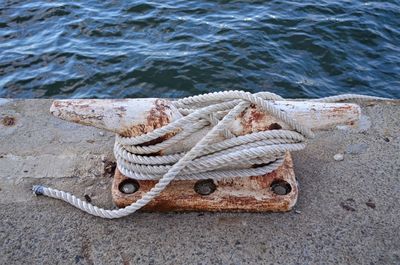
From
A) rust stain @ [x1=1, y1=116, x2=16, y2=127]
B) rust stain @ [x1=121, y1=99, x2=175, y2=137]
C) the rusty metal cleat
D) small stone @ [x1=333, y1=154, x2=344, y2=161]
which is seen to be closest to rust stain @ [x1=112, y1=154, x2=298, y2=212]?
the rusty metal cleat

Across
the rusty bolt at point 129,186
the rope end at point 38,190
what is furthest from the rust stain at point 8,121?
the rusty bolt at point 129,186

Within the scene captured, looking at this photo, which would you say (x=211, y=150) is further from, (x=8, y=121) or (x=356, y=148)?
(x=8, y=121)

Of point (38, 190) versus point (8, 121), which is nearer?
point (38, 190)

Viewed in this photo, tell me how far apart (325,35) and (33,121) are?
3.46 metres

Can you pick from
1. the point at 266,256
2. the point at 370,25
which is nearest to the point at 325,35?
the point at 370,25

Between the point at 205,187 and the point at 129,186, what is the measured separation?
1.14 ft

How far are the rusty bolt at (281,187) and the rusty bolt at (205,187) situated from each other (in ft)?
0.87

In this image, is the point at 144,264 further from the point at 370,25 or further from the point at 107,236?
the point at 370,25

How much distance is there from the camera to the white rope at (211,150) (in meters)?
1.83

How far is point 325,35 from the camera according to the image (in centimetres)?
491

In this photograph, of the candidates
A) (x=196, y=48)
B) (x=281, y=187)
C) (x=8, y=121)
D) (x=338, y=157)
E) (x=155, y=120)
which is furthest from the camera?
(x=196, y=48)

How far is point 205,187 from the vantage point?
1.99m

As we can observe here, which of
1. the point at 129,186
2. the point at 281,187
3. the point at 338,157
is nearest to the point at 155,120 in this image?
the point at 129,186

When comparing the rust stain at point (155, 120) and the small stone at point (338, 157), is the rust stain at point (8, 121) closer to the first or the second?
the rust stain at point (155, 120)
